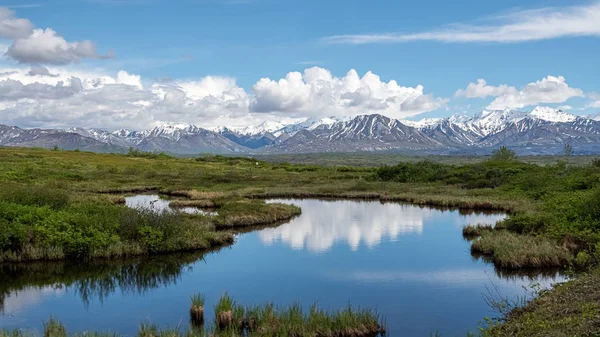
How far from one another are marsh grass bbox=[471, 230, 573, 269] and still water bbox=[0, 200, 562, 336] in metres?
1.04

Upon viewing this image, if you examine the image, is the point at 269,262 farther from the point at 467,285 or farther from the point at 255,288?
the point at 467,285

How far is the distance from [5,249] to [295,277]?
15.0m

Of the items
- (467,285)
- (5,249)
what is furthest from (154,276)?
(467,285)

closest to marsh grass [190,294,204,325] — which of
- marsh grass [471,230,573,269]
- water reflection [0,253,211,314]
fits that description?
water reflection [0,253,211,314]

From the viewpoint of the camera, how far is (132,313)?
21.2 meters

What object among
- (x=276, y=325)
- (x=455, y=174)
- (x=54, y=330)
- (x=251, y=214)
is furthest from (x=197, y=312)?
(x=455, y=174)

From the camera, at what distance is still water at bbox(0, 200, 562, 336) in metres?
20.6

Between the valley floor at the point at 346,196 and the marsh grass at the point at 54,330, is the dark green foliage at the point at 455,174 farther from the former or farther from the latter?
the marsh grass at the point at 54,330

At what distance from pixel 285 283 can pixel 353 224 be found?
1936 cm

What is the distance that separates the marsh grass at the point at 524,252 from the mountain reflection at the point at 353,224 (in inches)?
303

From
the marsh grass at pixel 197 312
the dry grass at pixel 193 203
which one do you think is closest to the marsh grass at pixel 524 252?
the marsh grass at pixel 197 312

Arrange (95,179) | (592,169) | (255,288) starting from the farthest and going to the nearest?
(95,179) < (592,169) < (255,288)

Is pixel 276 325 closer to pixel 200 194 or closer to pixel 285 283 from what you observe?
pixel 285 283

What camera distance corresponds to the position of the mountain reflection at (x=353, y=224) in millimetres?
37531
